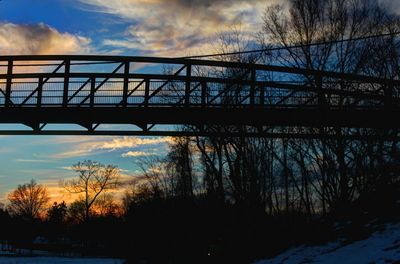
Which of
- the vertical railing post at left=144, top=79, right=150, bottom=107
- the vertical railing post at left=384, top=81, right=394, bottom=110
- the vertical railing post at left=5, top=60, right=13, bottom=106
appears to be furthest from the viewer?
the vertical railing post at left=5, top=60, right=13, bottom=106

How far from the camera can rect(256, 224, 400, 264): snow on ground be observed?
1155cm

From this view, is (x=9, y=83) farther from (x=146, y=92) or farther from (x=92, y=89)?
(x=146, y=92)

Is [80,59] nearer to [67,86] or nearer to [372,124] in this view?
[67,86]

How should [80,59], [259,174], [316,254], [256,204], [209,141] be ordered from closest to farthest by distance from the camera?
[316,254] < [80,59] < [256,204] < [259,174] < [209,141]

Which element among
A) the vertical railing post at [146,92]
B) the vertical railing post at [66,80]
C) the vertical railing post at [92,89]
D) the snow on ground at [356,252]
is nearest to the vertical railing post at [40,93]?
the vertical railing post at [66,80]

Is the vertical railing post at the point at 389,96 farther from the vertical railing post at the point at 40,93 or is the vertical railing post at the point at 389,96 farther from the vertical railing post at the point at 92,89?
the vertical railing post at the point at 40,93

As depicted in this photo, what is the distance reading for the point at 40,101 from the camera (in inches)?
975

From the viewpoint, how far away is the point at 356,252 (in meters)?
12.7

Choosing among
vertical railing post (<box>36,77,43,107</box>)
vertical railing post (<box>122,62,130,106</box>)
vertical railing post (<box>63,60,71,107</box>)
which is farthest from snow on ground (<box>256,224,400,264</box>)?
vertical railing post (<box>36,77,43,107</box>)

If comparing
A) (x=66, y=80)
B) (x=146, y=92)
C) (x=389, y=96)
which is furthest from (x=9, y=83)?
(x=389, y=96)

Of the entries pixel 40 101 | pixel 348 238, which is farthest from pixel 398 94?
pixel 40 101

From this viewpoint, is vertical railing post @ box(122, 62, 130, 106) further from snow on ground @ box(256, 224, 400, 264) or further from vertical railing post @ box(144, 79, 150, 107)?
snow on ground @ box(256, 224, 400, 264)

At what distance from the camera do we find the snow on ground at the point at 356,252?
11554 millimetres

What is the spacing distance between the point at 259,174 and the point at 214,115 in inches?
580
